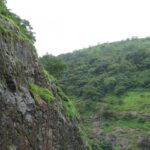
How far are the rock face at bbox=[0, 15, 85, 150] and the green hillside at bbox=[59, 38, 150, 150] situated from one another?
3885 cm

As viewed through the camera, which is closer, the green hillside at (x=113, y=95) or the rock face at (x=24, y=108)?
the rock face at (x=24, y=108)

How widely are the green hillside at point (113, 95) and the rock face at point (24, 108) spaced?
127ft

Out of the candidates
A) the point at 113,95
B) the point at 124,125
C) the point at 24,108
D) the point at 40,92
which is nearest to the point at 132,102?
the point at 113,95

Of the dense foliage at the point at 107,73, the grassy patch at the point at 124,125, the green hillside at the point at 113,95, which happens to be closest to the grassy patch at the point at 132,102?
the green hillside at the point at 113,95

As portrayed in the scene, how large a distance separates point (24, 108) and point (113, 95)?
7716 cm

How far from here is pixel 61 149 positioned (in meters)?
34.1

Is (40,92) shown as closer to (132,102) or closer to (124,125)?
(124,125)

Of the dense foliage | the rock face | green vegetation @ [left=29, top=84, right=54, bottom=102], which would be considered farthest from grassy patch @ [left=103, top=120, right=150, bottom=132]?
green vegetation @ [left=29, top=84, right=54, bottom=102]

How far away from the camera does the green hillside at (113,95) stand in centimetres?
8675

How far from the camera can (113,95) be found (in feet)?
347

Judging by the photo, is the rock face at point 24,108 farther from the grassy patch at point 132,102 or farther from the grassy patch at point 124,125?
the grassy patch at point 132,102

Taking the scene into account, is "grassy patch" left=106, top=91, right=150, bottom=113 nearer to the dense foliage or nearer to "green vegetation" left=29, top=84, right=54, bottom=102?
the dense foliage

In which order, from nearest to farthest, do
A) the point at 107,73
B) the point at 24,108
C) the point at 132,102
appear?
1. the point at 24,108
2. the point at 132,102
3. the point at 107,73

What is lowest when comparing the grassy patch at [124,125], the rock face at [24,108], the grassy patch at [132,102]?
the grassy patch at [124,125]
